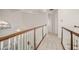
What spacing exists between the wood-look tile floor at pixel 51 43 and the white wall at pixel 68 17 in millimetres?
90

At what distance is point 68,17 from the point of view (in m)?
2.06

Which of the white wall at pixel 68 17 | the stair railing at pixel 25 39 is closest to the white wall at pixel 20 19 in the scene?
the stair railing at pixel 25 39

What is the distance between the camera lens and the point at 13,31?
206cm

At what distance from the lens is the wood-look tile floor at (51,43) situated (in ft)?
6.86

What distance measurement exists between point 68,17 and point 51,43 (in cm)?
47

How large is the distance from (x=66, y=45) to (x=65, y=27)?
272 mm

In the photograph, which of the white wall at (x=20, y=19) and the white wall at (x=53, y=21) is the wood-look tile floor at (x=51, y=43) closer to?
the white wall at (x=53, y=21)

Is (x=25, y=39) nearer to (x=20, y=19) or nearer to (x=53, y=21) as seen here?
(x=20, y=19)

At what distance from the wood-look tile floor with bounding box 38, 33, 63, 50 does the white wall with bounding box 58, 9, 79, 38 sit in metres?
0.09

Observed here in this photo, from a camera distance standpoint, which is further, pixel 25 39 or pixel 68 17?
pixel 25 39

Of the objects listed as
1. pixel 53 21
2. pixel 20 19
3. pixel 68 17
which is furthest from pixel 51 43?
pixel 20 19

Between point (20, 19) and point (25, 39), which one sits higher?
point (20, 19)
